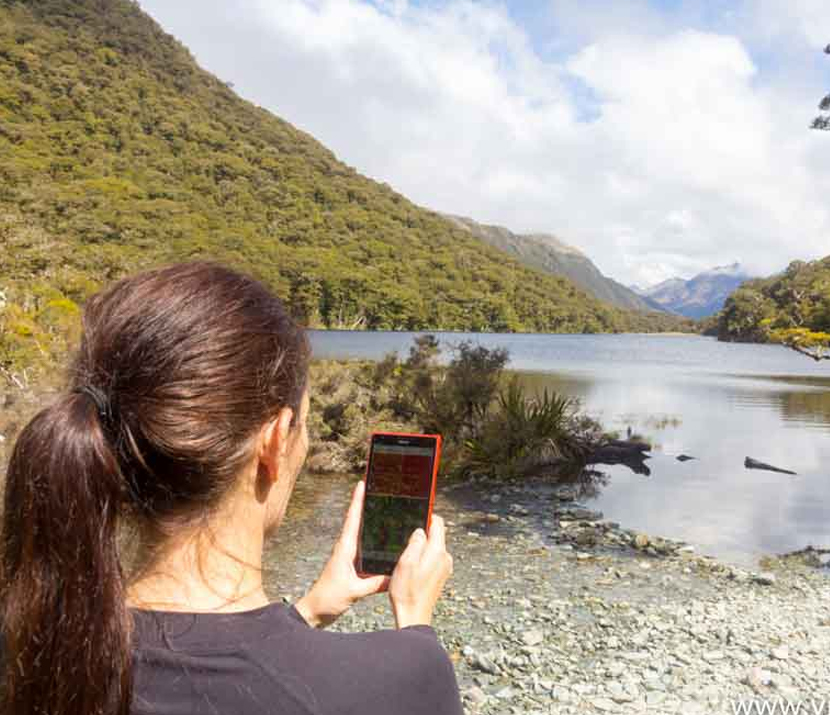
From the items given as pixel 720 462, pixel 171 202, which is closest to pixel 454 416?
pixel 720 462

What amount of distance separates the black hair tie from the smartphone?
0.70m

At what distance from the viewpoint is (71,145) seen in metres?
47.8

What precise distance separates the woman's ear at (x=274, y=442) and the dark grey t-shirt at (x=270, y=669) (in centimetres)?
25

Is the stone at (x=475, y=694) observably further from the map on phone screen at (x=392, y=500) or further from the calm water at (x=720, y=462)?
the map on phone screen at (x=392, y=500)

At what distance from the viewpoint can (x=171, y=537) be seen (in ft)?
3.43

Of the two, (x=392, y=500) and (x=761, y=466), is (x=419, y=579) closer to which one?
(x=392, y=500)

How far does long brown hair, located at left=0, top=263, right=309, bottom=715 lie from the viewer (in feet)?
3.05

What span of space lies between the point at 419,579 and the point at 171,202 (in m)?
46.0

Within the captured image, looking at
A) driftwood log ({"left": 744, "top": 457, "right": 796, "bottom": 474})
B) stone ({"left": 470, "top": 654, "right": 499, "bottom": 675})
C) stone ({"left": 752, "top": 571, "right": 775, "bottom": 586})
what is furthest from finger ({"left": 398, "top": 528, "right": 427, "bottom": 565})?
driftwood log ({"left": 744, "top": 457, "right": 796, "bottom": 474})

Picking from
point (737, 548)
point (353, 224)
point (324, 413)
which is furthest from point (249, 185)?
point (737, 548)

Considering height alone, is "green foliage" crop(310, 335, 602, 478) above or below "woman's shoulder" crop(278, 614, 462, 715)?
below

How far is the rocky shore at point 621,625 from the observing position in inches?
166

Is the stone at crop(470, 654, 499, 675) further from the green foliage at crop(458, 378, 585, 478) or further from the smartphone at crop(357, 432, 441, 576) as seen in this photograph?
the green foliage at crop(458, 378, 585, 478)

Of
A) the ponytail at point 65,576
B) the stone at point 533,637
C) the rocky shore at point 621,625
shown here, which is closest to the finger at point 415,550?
the ponytail at point 65,576
